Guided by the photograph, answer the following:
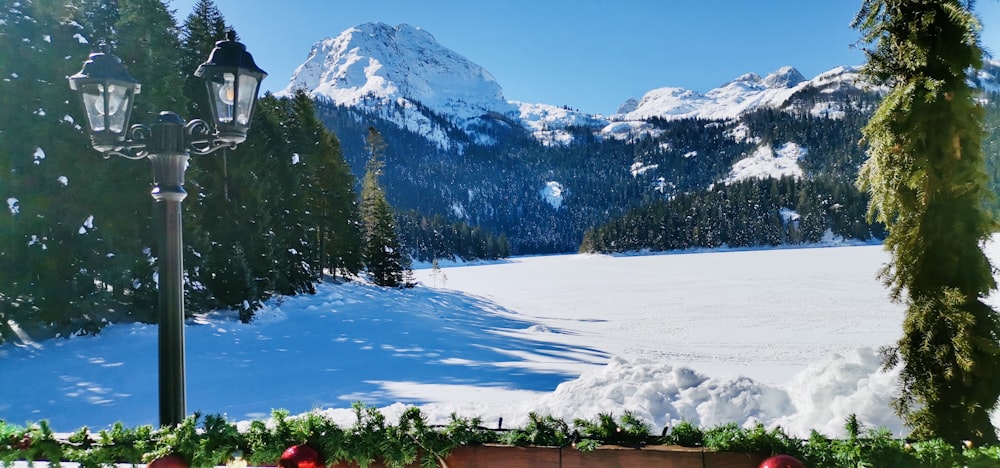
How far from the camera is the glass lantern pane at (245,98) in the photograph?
11.1 ft

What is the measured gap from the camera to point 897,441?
6.77ft

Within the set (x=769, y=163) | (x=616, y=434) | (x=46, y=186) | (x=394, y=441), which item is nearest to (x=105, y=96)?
(x=394, y=441)

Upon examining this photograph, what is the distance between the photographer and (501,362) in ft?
34.2

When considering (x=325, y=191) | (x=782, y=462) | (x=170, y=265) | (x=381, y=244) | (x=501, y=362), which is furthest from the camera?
(x=381, y=244)

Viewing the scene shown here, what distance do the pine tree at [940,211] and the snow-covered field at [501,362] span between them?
4.11ft

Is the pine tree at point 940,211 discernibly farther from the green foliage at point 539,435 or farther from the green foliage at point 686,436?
the green foliage at point 539,435

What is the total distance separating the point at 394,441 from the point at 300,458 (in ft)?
1.11

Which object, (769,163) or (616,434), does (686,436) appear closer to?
(616,434)

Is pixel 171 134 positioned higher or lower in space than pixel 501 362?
higher

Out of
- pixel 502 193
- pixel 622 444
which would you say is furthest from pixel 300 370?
pixel 502 193

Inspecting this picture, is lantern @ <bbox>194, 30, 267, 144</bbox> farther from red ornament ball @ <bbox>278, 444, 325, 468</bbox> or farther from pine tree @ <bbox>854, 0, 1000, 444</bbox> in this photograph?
pine tree @ <bbox>854, 0, 1000, 444</bbox>

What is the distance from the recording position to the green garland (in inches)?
81.0

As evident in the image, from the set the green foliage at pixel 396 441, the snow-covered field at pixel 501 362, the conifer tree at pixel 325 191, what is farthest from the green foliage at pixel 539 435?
the conifer tree at pixel 325 191

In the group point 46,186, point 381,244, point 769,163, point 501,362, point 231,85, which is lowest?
point 501,362
